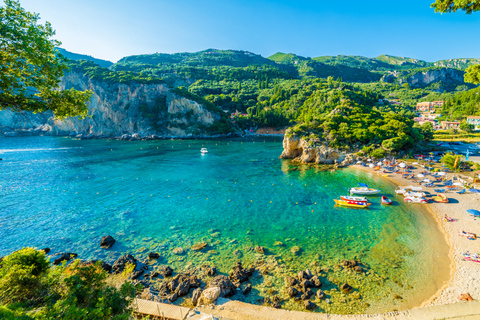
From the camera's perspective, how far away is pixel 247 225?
25141mm

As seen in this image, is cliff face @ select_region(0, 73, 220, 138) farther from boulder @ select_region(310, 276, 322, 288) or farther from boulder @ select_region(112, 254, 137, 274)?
boulder @ select_region(310, 276, 322, 288)

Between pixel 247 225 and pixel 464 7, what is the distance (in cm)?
2352

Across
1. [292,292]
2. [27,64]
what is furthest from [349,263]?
[27,64]

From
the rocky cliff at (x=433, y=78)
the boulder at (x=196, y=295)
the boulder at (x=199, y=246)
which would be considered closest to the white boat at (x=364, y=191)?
the boulder at (x=199, y=246)

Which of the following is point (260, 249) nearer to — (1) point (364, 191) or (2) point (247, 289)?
(2) point (247, 289)

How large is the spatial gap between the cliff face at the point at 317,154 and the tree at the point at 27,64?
167ft

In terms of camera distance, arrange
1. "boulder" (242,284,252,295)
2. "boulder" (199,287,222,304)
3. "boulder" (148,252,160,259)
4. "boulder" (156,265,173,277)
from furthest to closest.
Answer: "boulder" (148,252,160,259)
"boulder" (156,265,173,277)
"boulder" (242,284,252,295)
"boulder" (199,287,222,304)

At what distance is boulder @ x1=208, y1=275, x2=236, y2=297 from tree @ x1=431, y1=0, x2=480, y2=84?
19.0m

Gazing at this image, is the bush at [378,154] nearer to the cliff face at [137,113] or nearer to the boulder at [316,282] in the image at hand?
the boulder at [316,282]

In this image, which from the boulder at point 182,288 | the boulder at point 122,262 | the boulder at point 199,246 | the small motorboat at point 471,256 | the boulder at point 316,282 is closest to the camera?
the boulder at point 182,288

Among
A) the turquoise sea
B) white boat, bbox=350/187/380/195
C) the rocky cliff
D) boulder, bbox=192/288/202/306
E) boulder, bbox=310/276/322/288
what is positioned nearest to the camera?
boulder, bbox=192/288/202/306

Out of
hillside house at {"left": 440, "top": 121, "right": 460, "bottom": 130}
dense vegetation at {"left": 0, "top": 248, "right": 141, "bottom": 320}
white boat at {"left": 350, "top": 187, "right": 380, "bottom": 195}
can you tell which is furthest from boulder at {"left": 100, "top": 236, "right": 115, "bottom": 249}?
hillside house at {"left": 440, "top": 121, "right": 460, "bottom": 130}

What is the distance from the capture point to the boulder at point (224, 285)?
14.9m

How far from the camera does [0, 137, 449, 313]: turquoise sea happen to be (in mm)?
16572
